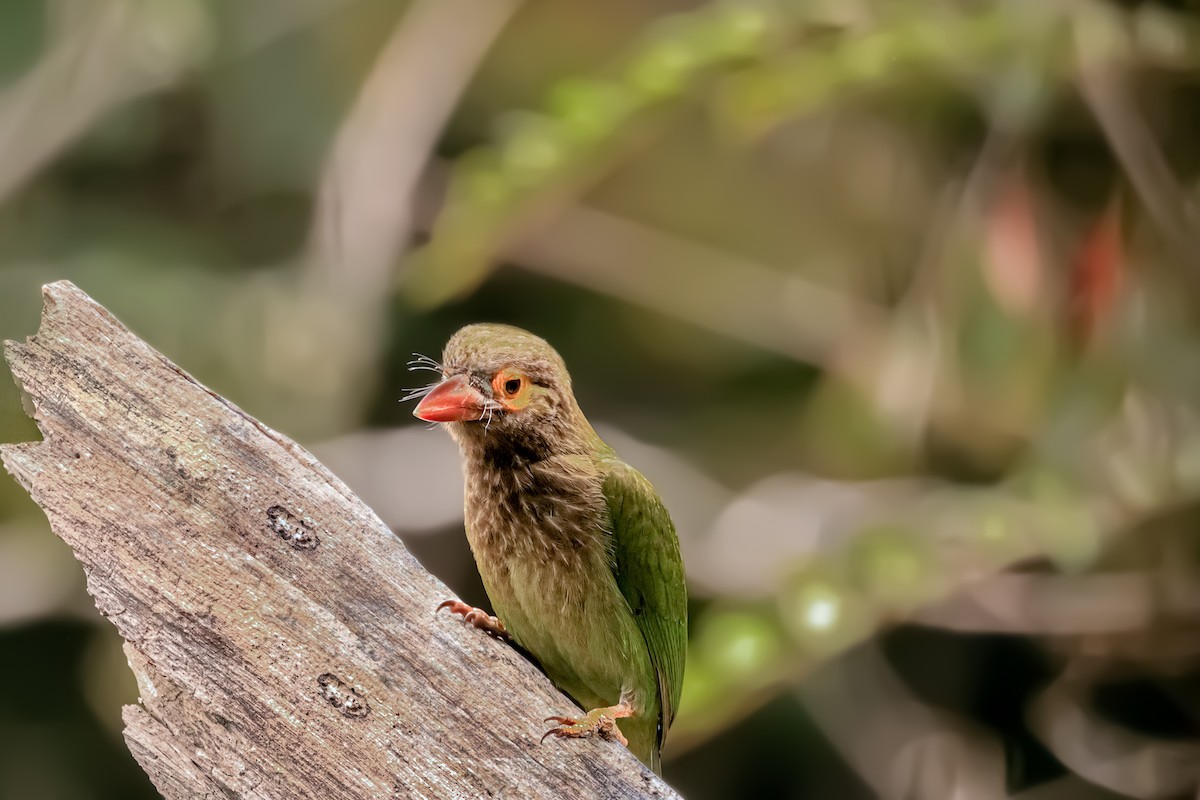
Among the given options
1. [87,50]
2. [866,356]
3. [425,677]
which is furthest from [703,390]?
[425,677]

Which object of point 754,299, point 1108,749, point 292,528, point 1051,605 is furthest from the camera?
point 754,299

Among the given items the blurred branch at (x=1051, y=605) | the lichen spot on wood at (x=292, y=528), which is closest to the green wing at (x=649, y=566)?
the lichen spot on wood at (x=292, y=528)

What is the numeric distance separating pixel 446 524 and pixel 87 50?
209 cm

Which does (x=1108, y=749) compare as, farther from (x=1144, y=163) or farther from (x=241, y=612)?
(x=241, y=612)

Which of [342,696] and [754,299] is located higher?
[342,696]

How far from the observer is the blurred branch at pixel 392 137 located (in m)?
4.26

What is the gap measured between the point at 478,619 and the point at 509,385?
447mm

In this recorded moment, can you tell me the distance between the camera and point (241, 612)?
6.37 feet

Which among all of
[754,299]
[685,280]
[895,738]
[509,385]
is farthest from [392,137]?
[895,738]

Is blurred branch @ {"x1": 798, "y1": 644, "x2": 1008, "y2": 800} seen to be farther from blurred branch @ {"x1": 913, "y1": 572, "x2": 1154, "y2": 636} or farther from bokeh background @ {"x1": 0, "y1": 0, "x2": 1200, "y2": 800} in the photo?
blurred branch @ {"x1": 913, "y1": 572, "x2": 1154, "y2": 636}

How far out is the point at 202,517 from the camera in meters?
1.98

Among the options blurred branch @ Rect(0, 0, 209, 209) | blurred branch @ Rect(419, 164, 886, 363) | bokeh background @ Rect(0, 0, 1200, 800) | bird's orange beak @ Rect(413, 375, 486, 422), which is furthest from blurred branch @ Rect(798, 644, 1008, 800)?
blurred branch @ Rect(0, 0, 209, 209)

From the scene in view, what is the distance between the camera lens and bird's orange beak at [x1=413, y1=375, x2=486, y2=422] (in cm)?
220

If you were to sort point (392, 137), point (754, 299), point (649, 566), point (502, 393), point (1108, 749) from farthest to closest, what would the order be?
1. point (754, 299)
2. point (392, 137)
3. point (1108, 749)
4. point (649, 566)
5. point (502, 393)
